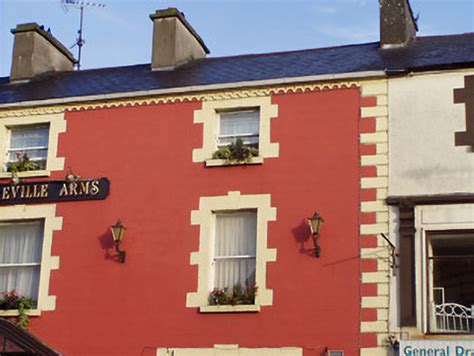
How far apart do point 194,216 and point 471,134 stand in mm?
4984

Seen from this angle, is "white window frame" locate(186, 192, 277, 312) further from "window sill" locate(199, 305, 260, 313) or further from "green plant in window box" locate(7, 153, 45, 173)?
"green plant in window box" locate(7, 153, 45, 173)

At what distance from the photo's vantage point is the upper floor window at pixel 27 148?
17.5m

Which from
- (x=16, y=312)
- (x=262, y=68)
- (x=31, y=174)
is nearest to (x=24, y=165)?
(x=31, y=174)

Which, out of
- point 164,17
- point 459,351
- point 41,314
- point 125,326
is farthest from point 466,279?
point 164,17

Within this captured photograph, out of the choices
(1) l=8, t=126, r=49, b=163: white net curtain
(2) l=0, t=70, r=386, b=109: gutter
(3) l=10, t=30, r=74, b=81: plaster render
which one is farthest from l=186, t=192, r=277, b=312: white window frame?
(3) l=10, t=30, r=74, b=81: plaster render

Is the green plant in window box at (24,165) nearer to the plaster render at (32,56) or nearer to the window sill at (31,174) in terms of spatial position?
the window sill at (31,174)

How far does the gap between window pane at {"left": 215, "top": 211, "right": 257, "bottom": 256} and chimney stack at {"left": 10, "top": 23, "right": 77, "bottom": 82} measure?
7.10 m

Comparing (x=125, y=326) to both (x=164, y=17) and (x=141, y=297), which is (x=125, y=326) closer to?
(x=141, y=297)

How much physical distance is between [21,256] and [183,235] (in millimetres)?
3270

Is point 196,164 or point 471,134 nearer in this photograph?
point 471,134

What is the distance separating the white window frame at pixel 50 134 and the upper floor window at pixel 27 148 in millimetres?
89

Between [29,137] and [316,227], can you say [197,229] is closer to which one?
[316,227]

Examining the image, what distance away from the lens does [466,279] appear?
15.8m

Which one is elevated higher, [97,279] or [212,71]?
[212,71]
